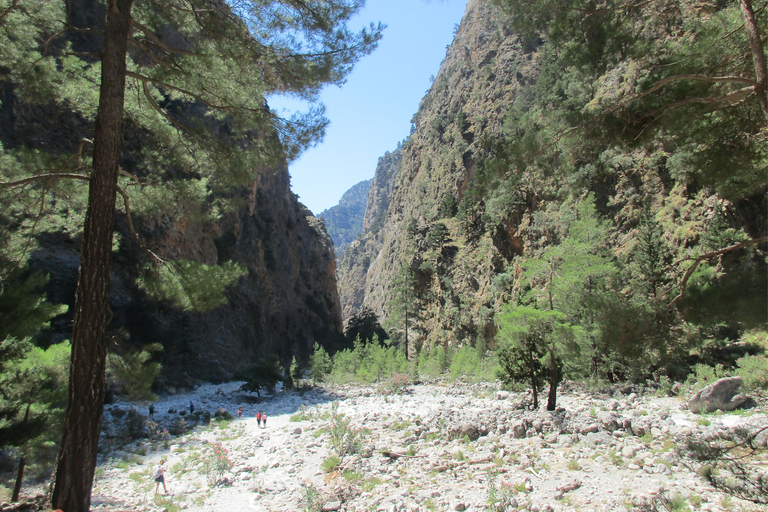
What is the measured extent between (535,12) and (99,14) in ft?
90.7

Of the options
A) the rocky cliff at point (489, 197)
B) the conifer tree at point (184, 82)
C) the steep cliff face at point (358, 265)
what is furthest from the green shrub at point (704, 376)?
the steep cliff face at point (358, 265)

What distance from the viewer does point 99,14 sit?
70.8 feet

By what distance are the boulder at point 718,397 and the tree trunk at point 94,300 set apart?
39.6ft

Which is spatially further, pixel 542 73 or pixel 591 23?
pixel 542 73

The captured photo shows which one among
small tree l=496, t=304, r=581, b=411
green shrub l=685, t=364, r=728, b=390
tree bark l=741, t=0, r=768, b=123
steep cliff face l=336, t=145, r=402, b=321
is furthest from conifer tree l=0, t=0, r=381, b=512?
steep cliff face l=336, t=145, r=402, b=321

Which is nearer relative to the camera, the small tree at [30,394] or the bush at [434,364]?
the small tree at [30,394]

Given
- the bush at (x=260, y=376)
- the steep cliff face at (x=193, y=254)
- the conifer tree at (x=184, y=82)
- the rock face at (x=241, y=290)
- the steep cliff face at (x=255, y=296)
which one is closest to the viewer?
the conifer tree at (x=184, y=82)

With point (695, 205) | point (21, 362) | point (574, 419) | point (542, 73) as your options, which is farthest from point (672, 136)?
point (542, 73)

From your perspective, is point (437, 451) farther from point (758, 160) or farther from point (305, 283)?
point (305, 283)

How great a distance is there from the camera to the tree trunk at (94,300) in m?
3.29

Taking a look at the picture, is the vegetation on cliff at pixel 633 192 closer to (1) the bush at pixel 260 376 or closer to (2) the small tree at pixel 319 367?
(2) the small tree at pixel 319 367

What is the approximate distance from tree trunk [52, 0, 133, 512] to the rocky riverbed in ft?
13.0

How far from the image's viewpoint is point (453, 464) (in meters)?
7.16

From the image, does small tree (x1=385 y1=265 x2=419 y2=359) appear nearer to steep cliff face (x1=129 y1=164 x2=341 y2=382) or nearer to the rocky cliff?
the rocky cliff
